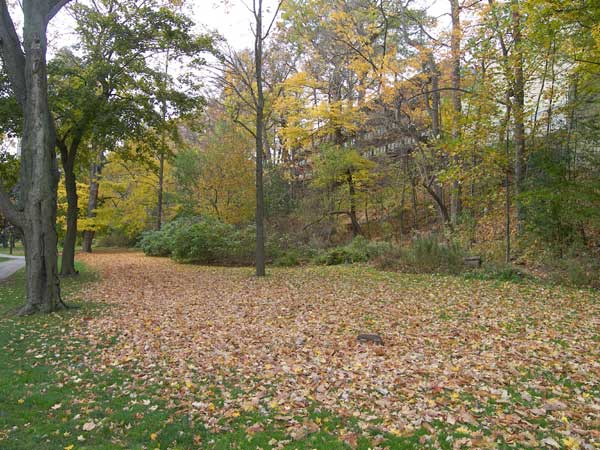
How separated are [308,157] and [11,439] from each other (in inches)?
909

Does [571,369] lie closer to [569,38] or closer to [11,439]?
[11,439]

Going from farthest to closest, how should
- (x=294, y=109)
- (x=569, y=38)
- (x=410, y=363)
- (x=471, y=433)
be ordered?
(x=294, y=109) < (x=569, y=38) < (x=410, y=363) < (x=471, y=433)

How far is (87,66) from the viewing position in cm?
1255

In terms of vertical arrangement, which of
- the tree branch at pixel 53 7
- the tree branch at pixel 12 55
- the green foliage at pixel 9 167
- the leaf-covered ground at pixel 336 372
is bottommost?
the leaf-covered ground at pixel 336 372

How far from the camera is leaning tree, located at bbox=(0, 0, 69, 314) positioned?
307 inches

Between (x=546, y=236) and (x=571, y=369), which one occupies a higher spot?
(x=546, y=236)

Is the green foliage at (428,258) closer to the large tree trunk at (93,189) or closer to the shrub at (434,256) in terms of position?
the shrub at (434,256)

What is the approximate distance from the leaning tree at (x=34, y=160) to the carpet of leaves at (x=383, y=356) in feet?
4.25

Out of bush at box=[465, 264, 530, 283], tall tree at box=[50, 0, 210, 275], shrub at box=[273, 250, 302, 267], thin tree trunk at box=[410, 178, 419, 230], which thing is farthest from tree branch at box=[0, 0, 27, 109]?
thin tree trunk at box=[410, 178, 419, 230]

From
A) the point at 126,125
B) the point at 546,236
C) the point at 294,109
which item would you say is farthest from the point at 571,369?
the point at 294,109

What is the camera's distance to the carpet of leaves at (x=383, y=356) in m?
3.80

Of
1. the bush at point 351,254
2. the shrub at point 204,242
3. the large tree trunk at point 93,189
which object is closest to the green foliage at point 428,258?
the bush at point 351,254

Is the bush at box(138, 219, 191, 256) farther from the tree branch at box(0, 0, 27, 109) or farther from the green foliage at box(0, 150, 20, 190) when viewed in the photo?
the tree branch at box(0, 0, 27, 109)

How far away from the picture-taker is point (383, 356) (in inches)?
216
